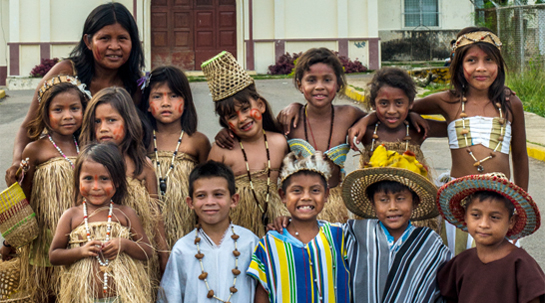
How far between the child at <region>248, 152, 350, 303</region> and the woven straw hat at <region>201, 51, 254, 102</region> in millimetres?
722

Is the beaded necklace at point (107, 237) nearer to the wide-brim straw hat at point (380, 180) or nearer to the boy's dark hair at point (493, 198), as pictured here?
the wide-brim straw hat at point (380, 180)

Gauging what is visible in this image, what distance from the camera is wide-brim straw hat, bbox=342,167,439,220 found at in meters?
3.00

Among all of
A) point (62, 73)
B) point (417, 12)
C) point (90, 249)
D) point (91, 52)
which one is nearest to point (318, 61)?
point (91, 52)

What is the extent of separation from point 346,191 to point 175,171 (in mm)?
1044

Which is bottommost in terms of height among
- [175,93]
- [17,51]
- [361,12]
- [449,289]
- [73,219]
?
[449,289]

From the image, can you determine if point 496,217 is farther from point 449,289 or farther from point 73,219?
point 73,219

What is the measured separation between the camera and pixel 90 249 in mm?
2881

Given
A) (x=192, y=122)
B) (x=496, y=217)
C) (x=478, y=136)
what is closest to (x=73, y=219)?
(x=192, y=122)

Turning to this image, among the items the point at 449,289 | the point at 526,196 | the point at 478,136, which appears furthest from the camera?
the point at 478,136

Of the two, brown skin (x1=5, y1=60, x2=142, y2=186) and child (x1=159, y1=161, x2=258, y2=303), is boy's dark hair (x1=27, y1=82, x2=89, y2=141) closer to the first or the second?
brown skin (x1=5, y1=60, x2=142, y2=186)

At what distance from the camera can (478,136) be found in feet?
11.5

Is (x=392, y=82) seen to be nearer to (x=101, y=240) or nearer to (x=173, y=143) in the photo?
(x=173, y=143)

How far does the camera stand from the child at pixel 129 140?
3297mm

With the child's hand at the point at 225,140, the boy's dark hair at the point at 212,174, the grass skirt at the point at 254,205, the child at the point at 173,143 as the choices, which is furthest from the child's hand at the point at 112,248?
the child's hand at the point at 225,140
